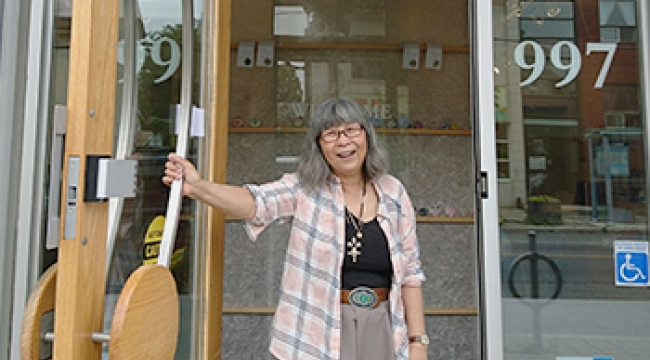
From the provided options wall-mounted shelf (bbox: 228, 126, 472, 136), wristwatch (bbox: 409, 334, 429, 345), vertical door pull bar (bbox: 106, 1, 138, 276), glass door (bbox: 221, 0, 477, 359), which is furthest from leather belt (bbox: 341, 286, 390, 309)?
wall-mounted shelf (bbox: 228, 126, 472, 136)

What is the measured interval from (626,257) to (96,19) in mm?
1685

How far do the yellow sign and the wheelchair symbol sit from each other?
1483mm

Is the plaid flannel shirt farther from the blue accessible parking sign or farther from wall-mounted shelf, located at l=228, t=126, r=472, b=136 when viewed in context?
wall-mounted shelf, located at l=228, t=126, r=472, b=136

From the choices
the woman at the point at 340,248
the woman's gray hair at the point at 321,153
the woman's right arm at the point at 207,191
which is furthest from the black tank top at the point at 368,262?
the woman's right arm at the point at 207,191

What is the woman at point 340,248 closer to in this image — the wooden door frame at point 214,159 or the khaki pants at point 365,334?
the khaki pants at point 365,334

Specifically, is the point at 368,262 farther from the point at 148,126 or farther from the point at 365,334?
the point at 148,126

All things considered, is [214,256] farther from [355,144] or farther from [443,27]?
[443,27]

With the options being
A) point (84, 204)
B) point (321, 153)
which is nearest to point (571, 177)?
point (321, 153)

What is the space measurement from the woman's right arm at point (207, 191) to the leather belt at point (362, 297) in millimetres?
364

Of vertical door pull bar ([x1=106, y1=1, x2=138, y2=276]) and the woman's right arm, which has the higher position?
vertical door pull bar ([x1=106, y1=1, x2=138, y2=276])

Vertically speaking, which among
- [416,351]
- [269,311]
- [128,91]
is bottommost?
[269,311]

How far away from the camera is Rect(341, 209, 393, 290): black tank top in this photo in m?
1.31

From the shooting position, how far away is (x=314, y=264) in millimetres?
1285

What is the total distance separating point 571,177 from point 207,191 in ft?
3.94
